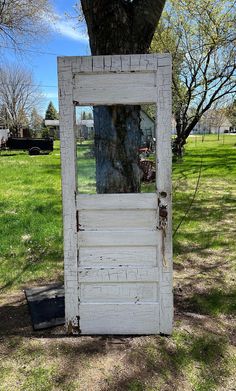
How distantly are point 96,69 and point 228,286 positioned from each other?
9.31 feet

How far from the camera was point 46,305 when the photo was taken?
371 cm

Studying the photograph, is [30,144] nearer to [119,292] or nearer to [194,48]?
Result: [194,48]

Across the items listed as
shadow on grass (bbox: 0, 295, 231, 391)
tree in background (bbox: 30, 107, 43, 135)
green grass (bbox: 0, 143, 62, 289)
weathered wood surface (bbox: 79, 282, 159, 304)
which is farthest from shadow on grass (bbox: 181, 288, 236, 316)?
tree in background (bbox: 30, 107, 43, 135)

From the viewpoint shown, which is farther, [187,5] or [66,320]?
[187,5]

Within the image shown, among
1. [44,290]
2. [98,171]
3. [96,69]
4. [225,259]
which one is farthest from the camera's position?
[225,259]

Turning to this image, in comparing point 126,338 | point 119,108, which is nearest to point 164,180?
point 119,108

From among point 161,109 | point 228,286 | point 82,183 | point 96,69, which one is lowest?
point 228,286

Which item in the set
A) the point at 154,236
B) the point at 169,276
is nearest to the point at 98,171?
the point at 154,236

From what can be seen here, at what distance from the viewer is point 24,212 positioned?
322 inches

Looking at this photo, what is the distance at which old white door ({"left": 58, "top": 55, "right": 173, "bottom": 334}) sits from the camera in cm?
277

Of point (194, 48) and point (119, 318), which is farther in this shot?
point (194, 48)

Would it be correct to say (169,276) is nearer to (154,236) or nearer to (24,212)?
(154,236)

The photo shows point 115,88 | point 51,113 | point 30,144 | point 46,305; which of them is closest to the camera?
point 115,88

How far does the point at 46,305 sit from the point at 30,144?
28480 mm
